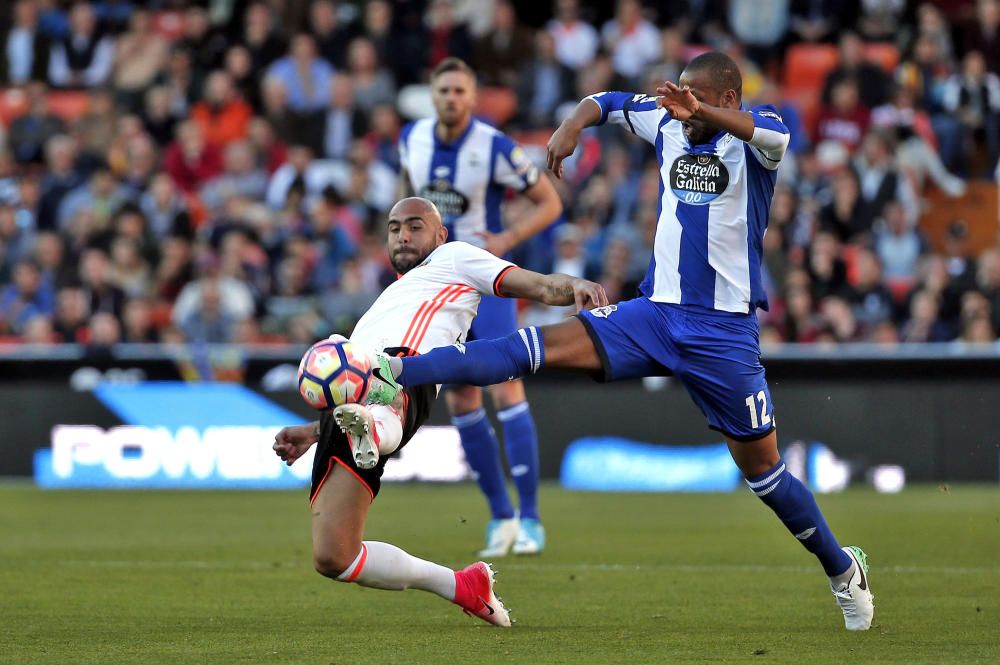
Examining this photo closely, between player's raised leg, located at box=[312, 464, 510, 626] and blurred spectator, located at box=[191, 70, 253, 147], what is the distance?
45.4 ft

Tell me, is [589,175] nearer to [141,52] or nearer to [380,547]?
[141,52]

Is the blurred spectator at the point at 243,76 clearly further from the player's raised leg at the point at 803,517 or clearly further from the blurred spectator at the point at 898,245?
the player's raised leg at the point at 803,517

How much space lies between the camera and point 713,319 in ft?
22.4

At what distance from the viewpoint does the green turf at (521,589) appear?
618 cm

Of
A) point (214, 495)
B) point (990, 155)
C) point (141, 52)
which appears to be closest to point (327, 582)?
point (214, 495)

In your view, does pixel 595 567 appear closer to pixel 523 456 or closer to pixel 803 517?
pixel 523 456

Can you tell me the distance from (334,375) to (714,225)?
71.7 inches

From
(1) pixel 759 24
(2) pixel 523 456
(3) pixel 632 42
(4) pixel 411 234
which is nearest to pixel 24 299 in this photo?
(3) pixel 632 42

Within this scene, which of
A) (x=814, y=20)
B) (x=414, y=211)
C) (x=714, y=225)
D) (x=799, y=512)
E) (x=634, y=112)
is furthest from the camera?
(x=814, y=20)

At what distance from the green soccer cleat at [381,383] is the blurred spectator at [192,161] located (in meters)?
13.5

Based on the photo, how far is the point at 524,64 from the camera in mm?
19609

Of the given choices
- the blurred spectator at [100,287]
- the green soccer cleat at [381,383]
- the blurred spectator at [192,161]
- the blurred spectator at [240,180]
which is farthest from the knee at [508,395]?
the blurred spectator at [192,161]

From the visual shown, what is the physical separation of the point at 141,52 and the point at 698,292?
A: 1525 cm

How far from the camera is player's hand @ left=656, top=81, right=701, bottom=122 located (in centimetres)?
625
